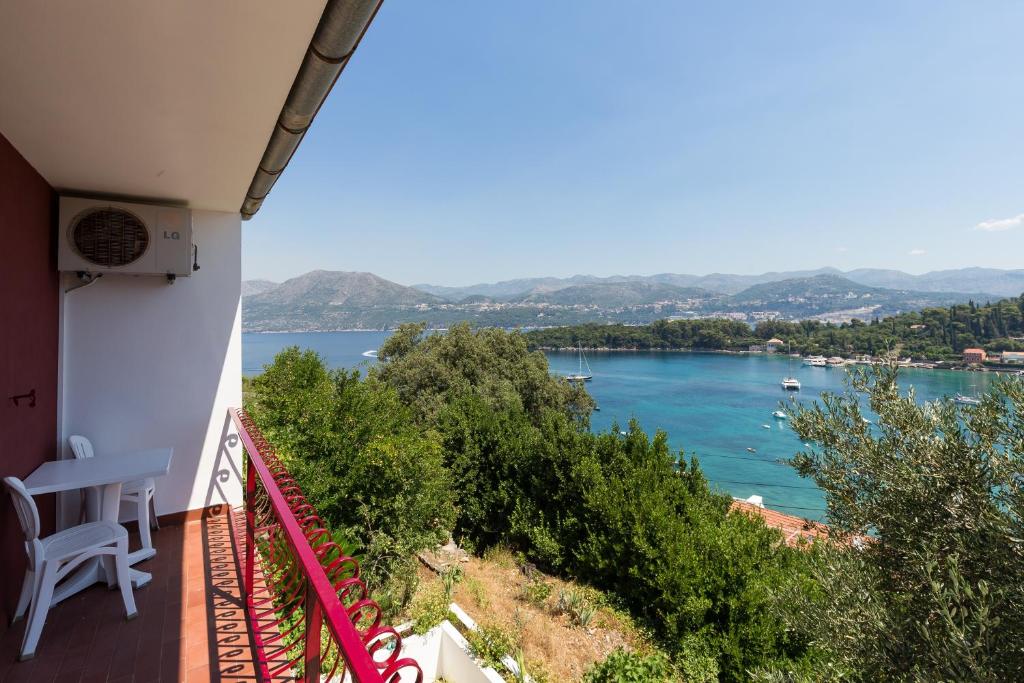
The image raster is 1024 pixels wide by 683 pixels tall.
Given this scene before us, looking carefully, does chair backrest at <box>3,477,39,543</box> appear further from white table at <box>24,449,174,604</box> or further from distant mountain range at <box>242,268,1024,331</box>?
distant mountain range at <box>242,268,1024,331</box>

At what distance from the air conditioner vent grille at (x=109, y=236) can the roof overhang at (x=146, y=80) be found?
412 millimetres

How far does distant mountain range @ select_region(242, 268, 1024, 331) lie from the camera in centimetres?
7300

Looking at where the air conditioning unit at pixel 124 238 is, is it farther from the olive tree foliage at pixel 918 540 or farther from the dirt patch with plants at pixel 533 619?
the olive tree foliage at pixel 918 540

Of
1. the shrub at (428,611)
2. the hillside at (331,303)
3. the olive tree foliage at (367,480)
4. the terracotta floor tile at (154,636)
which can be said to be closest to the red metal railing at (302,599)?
the terracotta floor tile at (154,636)

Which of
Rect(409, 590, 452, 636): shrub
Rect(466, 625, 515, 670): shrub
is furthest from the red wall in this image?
Rect(466, 625, 515, 670): shrub

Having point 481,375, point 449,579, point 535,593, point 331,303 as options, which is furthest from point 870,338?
point 331,303

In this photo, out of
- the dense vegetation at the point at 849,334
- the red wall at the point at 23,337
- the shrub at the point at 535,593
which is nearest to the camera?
the red wall at the point at 23,337

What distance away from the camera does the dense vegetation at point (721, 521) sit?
7.75 feet

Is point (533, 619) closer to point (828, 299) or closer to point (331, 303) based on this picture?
point (331, 303)

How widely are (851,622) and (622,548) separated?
3.35m

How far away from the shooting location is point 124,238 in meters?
3.61

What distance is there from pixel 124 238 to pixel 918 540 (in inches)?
226

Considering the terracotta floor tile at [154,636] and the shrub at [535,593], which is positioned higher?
the terracotta floor tile at [154,636]

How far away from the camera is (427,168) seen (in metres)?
34.3
